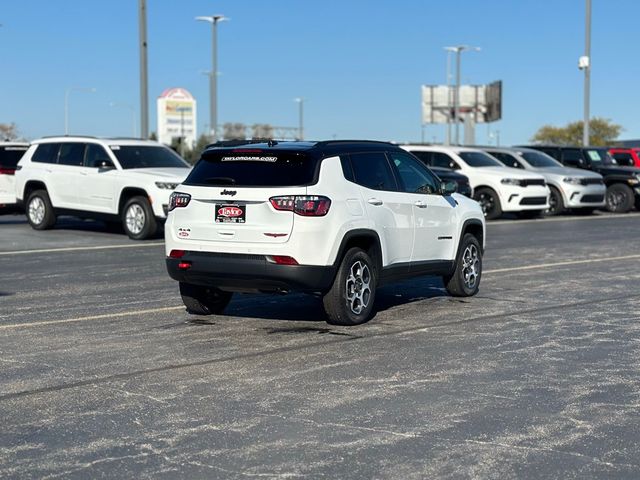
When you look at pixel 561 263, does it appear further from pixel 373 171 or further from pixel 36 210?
pixel 36 210

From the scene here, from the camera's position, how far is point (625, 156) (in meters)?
34.1

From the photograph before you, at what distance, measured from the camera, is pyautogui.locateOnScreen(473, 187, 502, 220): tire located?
1043 inches

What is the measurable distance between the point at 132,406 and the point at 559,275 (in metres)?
8.65

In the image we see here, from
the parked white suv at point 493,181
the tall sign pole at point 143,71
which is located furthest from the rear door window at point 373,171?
the tall sign pole at point 143,71

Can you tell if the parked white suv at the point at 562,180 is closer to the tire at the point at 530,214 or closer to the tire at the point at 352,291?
the tire at the point at 530,214

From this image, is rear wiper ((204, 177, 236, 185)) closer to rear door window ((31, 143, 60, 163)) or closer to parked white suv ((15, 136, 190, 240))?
parked white suv ((15, 136, 190, 240))

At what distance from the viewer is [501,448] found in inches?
234

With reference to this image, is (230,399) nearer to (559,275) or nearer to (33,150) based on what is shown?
(559,275)

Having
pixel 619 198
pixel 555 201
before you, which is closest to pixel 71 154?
pixel 555 201

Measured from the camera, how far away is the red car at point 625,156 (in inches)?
1328

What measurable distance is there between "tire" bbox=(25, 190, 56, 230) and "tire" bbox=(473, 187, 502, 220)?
33.4 ft

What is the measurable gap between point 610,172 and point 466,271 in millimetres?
19928

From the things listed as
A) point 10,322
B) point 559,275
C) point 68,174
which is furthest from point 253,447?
point 68,174

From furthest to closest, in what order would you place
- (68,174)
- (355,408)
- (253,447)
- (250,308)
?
(68,174), (250,308), (355,408), (253,447)
